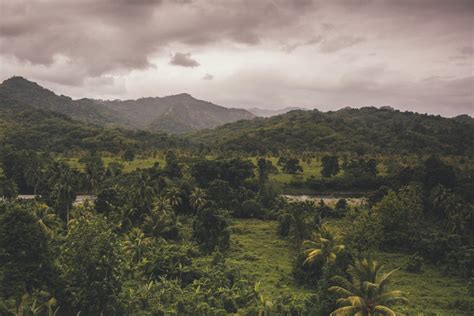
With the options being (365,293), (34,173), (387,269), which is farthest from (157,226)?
(34,173)

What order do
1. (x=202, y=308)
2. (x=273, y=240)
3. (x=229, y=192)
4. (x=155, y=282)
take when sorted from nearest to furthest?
(x=202, y=308) < (x=155, y=282) < (x=273, y=240) < (x=229, y=192)

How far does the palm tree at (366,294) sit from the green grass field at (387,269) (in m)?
5.49

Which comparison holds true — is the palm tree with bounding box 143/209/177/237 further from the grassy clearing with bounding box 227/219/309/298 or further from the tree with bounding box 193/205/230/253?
the grassy clearing with bounding box 227/219/309/298

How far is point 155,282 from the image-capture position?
54875 millimetres

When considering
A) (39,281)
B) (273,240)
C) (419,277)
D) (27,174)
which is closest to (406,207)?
(419,277)

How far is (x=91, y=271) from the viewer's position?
41.6 metres

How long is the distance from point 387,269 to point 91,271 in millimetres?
46726

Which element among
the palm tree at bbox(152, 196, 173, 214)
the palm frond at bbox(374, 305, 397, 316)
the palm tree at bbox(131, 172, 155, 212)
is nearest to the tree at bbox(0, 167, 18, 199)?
the palm tree at bbox(131, 172, 155, 212)

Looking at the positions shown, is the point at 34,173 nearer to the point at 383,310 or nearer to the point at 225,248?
the point at 225,248

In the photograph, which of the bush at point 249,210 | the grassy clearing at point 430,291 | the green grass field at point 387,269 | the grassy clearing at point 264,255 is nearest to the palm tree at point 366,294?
the green grass field at point 387,269

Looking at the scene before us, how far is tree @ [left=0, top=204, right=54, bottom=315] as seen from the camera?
39.4 m

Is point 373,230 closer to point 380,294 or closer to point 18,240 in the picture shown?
point 380,294

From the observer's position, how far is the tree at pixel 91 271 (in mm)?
41469

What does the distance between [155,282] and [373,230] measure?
40.6 meters
